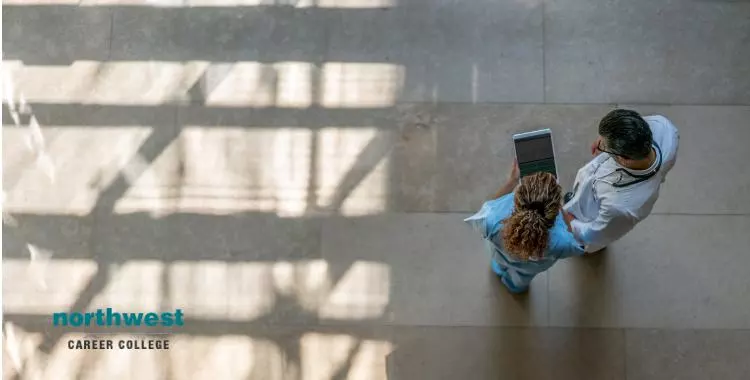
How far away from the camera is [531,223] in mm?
2289

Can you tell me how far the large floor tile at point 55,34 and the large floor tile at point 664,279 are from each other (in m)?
3.31

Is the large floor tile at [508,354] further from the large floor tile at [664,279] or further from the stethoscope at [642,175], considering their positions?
the stethoscope at [642,175]

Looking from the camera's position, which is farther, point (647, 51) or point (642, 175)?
point (647, 51)

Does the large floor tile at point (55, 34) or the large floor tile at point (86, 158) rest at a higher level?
the large floor tile at point (55, 34)

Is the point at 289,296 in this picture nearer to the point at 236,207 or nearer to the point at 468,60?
Result: the point at 236,207

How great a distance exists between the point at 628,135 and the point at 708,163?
1.68m

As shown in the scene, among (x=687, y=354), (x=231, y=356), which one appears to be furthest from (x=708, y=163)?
(x=231, y=356)

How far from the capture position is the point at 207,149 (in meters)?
3.69

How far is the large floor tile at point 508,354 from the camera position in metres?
3.46

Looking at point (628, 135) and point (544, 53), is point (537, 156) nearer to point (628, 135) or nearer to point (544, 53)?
point (628, 135)

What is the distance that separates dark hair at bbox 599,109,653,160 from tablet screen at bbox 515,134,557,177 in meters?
0.51

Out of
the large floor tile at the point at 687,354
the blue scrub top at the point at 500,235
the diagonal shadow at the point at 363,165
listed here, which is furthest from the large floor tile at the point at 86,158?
the large floor tile at the point at 687,354

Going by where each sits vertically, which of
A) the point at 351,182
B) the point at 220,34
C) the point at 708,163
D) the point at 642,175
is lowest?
the point at 642,175

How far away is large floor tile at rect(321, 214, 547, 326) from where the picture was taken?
138 inches
